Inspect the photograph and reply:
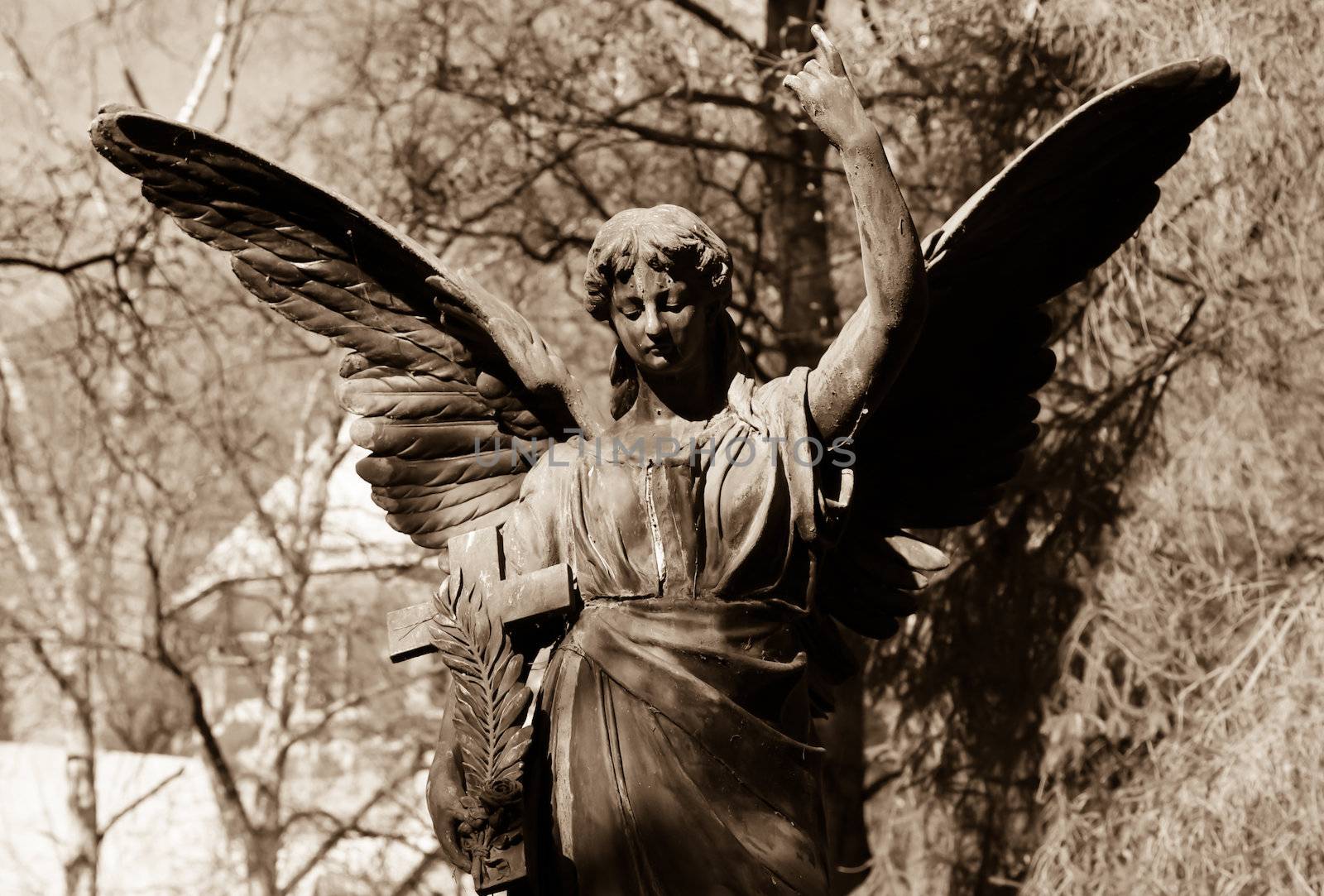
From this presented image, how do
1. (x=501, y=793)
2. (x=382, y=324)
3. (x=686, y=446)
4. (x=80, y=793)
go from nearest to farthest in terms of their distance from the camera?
(x=501, y=793) < (x=686, y=446) < (x=382, y=324) < (x=80, y=793)

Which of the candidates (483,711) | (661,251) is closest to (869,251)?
(661,251)

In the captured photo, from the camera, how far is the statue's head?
3738mm

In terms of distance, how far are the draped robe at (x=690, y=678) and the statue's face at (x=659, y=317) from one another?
170 millimetres

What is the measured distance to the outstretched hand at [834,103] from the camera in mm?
3492

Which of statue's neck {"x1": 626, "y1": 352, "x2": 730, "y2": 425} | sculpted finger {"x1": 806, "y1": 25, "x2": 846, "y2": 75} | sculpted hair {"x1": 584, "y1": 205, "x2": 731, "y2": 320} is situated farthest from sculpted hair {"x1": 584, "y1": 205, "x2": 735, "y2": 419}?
sculpted finger {"x1": 806, "y1": 25, "x2": 846, "y2": 75}

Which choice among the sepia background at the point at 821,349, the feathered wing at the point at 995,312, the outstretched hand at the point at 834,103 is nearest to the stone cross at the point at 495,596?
the feathered wing at the point at 995,312

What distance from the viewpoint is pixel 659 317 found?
12.3ft

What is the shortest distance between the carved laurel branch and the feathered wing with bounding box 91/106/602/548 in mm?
499

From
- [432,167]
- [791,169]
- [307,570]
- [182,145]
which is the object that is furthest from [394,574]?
[182,145]

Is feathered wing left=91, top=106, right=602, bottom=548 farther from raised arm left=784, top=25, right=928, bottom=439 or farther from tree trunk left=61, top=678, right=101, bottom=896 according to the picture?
tree trunk left=61, top=678, right=101, bottom=896

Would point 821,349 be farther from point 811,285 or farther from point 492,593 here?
point 492,593

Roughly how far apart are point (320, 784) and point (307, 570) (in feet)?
10.4

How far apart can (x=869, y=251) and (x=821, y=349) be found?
5.66 metres

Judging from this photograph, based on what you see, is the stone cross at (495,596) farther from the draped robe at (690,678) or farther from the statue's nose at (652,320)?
the statue's nose at (652,320)
